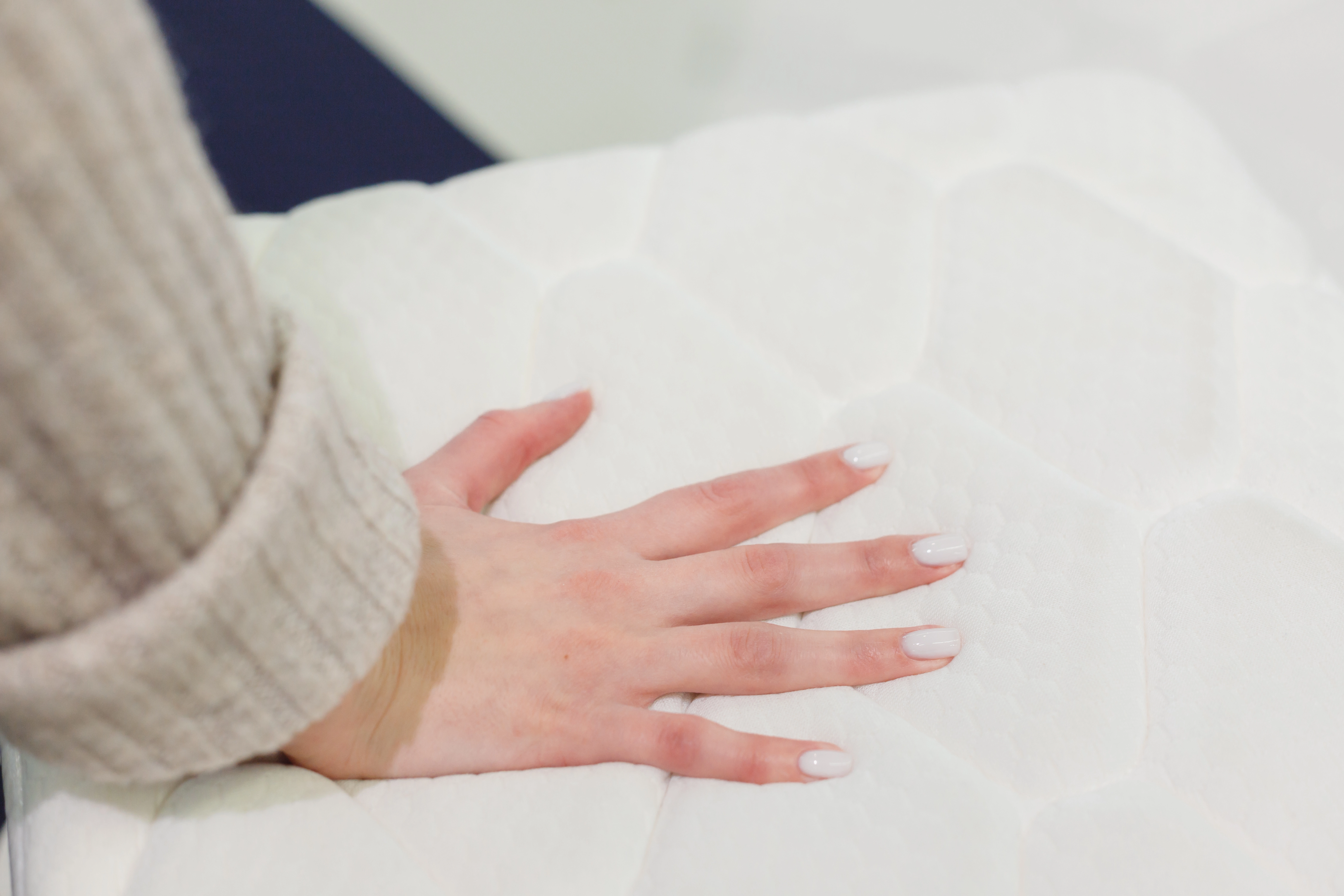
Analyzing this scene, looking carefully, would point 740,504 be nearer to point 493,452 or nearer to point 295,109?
point 493,452

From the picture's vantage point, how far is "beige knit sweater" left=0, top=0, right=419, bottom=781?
217 millimetres

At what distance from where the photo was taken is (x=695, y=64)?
137cm

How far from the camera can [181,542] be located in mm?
283

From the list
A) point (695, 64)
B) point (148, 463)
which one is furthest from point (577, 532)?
→ point (695, 64)

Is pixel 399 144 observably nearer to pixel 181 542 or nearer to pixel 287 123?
pixel 287 123

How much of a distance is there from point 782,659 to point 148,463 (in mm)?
321

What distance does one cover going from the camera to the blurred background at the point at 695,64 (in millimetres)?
1083

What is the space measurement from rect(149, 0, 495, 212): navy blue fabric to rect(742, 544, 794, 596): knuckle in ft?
2.92

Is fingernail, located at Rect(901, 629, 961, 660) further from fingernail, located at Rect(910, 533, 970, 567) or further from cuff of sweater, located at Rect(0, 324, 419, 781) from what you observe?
cuff of sweater, located at Rect(0, 324, 419, 781)

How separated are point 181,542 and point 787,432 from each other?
37cm

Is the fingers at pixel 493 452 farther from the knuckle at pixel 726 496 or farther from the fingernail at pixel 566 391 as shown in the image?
the knuckle at pixel 726 496

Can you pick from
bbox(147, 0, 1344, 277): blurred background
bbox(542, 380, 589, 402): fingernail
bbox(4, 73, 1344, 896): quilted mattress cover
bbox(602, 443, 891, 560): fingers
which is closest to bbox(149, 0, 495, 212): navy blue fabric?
bbox(147, 0, 1344, 277): blurred background

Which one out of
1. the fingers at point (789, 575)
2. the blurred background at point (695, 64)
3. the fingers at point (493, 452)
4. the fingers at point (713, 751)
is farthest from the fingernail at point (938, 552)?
the blurred background at point (695, 64)

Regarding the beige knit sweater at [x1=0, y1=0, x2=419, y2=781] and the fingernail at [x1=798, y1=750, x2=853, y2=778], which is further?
the fingernail at [x1=798, y1=750, x2=853, y2=778]
